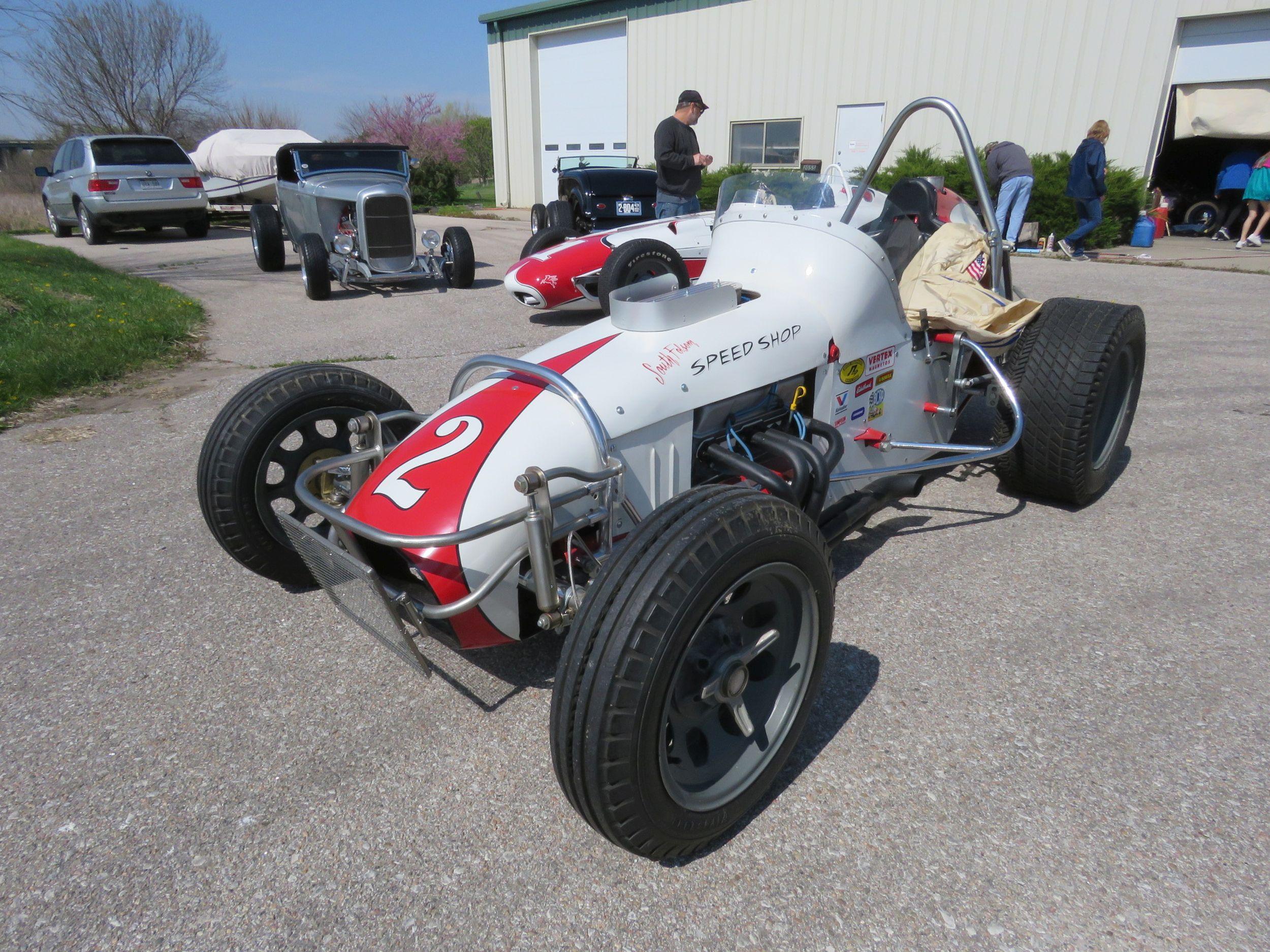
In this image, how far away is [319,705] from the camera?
2.56 meters

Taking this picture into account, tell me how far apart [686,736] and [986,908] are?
80 centimetres

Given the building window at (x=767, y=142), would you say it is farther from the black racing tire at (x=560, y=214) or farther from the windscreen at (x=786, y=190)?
the windscreen at (x=786, y=190)

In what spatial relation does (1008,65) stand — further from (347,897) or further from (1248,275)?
(347,897)

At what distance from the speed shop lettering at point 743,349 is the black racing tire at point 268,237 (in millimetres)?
10716

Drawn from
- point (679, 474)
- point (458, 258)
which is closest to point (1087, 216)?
point (458, 258)

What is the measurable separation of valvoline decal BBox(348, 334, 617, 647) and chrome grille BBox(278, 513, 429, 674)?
0.15 metres

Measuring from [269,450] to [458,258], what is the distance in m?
8.02

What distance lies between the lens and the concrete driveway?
186 cm

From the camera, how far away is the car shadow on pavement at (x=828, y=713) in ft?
7.00

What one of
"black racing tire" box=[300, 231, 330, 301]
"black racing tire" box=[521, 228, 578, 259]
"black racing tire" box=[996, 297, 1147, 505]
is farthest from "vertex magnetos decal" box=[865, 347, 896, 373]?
"black racing tire" box=[300, 231, 330, 301]

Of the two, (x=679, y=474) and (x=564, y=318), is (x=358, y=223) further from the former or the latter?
(x=679, y=474)

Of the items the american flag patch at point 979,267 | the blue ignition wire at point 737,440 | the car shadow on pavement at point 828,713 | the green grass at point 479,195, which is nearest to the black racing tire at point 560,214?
the american flag patch at point 979,267

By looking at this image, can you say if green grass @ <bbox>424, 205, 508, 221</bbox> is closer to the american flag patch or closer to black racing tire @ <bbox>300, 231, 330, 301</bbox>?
black racing tire @ <bbox>300, 231, 330, 301</bbox>

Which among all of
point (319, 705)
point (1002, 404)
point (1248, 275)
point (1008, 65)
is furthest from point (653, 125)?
point (319, 705)
